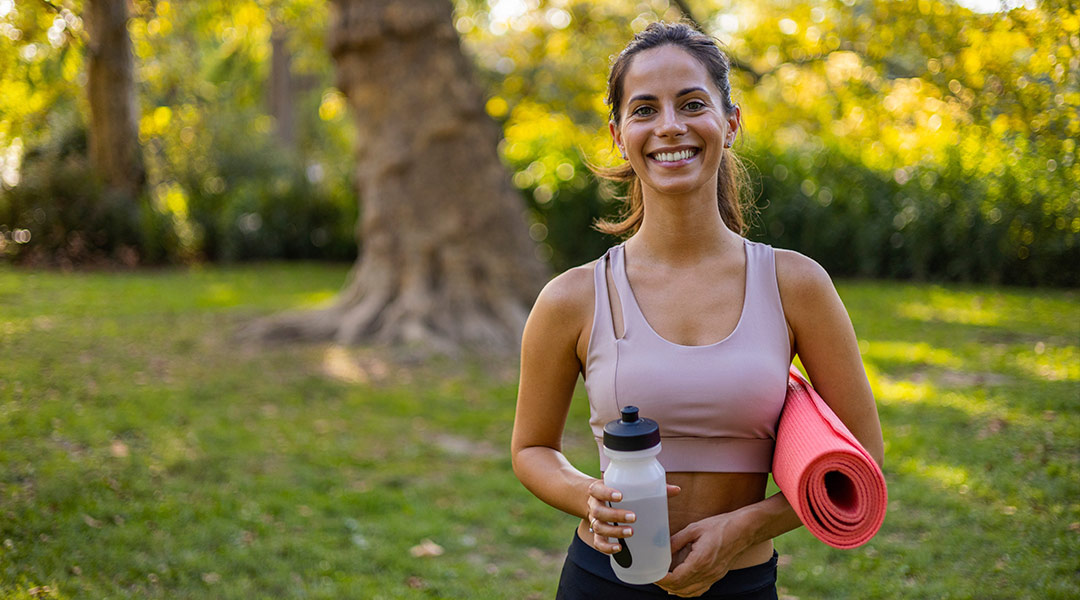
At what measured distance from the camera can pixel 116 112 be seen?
15.5m

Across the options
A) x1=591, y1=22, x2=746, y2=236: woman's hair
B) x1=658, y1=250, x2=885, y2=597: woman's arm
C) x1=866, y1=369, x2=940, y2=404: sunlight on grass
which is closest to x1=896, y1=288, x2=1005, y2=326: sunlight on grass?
x1=866, y1=369, x2=940, y2=404: sunlight on grass

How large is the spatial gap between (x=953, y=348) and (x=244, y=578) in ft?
22.8

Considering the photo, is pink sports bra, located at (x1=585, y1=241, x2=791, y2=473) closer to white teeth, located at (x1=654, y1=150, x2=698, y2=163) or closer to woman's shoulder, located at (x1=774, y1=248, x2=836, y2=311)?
woman's shoulder, located at (x1=774, y1=248, x2=836, y2=311)

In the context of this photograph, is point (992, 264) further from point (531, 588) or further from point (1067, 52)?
point (531, 588)

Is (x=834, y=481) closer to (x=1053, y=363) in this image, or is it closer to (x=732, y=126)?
(x=732, y=126)

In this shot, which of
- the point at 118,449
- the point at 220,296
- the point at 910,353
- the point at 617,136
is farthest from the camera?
the point at 220,296

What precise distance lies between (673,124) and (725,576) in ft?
3.41

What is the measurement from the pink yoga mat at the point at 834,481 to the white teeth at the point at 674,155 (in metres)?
0.63

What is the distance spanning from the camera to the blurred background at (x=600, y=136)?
222 inches

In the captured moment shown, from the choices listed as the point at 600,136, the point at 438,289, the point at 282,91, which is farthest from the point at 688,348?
the point at 282,91

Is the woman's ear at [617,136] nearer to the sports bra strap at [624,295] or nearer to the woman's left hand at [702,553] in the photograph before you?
the sports bra strap at [624,295]

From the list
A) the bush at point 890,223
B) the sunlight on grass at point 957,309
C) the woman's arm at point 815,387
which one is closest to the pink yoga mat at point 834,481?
the woman's arm at point 815,387

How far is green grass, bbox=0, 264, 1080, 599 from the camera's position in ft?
14.8

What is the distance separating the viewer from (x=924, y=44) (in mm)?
7164
